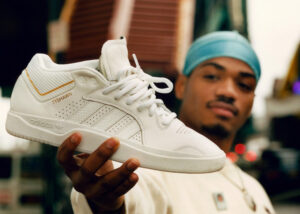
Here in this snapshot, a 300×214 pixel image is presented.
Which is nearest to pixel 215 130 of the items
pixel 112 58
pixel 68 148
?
pixel 112 58

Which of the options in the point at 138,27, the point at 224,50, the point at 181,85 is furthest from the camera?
the point at 138,27

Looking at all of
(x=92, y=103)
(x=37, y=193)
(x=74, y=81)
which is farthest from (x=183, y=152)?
(x=37, y=193)

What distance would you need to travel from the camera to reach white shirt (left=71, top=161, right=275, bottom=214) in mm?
1579

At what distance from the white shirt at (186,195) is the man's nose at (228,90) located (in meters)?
0.56

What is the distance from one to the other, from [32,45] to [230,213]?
18.0 feet

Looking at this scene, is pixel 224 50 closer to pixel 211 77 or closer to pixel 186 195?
pixel 211 77

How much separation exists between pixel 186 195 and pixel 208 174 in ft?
1.10

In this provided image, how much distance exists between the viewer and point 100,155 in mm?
1271

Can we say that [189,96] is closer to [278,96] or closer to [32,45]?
[32,45]

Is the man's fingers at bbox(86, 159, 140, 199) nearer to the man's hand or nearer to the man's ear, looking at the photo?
the man's hand

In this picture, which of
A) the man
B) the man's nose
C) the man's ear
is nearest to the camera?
the man

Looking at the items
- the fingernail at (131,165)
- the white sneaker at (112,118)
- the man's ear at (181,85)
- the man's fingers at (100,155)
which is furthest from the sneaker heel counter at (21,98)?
the man's ear at (181,85)

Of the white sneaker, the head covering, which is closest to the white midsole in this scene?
the white sneaker

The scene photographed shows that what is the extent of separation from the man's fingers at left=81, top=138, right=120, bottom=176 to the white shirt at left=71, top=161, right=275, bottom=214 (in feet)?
0.82
